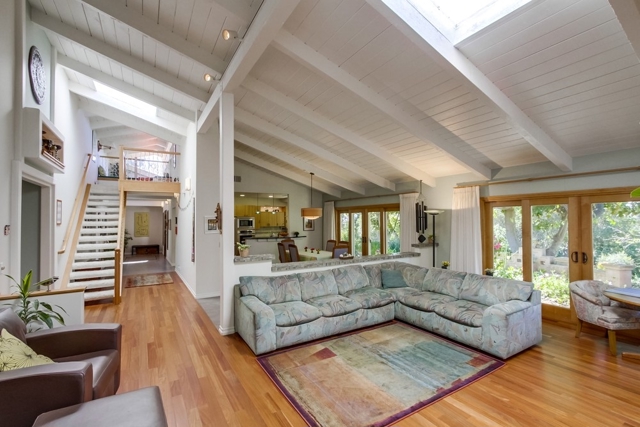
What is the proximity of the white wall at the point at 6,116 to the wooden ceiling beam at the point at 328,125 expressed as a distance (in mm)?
2360

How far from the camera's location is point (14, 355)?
5.53 ft

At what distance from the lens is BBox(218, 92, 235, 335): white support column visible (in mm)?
3795

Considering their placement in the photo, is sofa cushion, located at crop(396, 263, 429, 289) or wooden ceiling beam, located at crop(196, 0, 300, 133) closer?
wooden ceiling beam, located at crop(196, 0, 300, 133)

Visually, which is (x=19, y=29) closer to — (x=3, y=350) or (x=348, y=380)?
(x=3, y=350)

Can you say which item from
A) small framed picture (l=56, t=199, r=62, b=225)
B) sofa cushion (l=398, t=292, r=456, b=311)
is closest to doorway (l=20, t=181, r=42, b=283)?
small framed picture (l=56, t=199, r=62, b=225)

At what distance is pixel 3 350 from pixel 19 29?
3.47 m

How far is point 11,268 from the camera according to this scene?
3098 mm

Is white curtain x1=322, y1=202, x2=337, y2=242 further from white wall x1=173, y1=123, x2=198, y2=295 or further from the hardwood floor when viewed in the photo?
the hardwood floor

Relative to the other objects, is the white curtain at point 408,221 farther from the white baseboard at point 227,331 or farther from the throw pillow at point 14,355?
the throw pillow at point 14,355

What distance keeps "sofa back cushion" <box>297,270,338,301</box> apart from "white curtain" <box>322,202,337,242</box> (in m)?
4.74

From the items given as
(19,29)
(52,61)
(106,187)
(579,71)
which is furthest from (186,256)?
(579,71)

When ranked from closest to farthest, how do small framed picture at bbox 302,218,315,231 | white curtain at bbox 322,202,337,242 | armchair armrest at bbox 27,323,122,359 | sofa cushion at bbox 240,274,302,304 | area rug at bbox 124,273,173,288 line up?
armchair armrest at bbox 27,323,122,359, sofa cushion at bbox 240,274,302,304, area rug at bbox 124,273,173,288, white curtain at bbox 322,202,337,242, small framed picture at bbox 302,218,315,231

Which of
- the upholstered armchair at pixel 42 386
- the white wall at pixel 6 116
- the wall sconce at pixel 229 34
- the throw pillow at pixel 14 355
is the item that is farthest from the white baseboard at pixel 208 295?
the wall sconce at pixel 229 34

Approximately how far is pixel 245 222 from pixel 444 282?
595 centimetres
